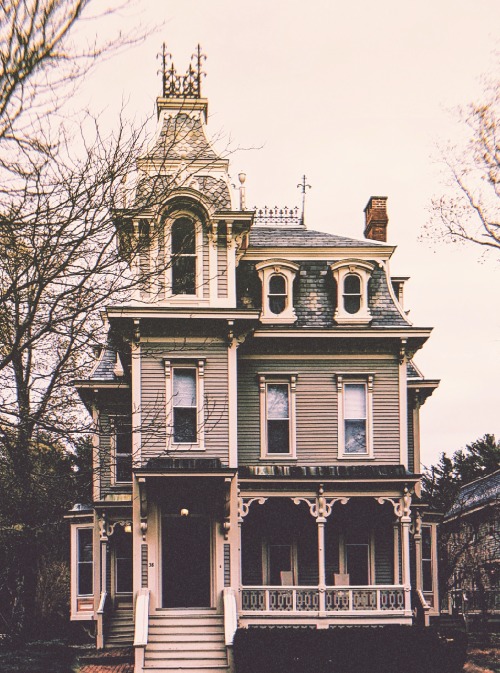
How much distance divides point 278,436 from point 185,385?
2955mm

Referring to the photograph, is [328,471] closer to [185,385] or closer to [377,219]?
[185,385]

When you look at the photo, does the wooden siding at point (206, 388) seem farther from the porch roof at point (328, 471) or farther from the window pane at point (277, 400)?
the window pane at point (277, 400)

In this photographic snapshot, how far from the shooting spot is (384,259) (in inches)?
1043

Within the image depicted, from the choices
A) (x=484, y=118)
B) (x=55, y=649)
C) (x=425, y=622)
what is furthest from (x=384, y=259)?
(x=55, y=649)

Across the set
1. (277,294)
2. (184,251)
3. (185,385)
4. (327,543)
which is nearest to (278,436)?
(185,385)

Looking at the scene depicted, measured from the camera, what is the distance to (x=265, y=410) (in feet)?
82.0

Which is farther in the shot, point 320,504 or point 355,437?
point 355,437

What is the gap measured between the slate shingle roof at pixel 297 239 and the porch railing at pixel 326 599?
29.1ft

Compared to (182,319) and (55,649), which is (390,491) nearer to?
(182,319)

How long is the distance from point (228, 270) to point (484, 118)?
7.09m

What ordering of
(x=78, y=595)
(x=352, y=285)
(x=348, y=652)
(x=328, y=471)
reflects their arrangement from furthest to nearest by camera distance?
(x=78, y=595) < (x=352, y=285) < (x=328, y=471) < (x=348, y=652)

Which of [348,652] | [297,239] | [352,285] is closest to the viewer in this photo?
[348,652]

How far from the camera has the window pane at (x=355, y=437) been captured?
2502 centimetres

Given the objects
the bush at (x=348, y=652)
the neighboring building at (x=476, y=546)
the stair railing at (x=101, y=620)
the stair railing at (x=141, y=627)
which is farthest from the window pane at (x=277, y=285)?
the neighboring building at (x=476, y=546)
